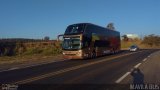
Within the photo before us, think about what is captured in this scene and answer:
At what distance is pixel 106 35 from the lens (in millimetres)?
42906

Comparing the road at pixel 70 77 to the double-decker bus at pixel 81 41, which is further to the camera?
the double-decker bus at pixel 81 41

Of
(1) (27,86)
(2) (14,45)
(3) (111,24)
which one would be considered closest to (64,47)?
(1) (27,86)

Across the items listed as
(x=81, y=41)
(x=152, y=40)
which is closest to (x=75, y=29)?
(x=81, y=41)

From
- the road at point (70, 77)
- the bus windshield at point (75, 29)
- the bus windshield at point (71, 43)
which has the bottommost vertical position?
the road at point (70, 77)

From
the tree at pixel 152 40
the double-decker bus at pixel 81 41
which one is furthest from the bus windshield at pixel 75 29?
the tree at pixel 152 40

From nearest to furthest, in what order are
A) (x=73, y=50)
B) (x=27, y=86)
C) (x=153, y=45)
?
(x=27, y=86)
(x=73, y=50)
(x=153, y=45)

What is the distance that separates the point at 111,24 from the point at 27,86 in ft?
454

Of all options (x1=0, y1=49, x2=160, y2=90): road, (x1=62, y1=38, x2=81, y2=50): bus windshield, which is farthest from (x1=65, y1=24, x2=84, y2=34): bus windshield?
(x1=0, y1=49, x2=160, y2=90): road

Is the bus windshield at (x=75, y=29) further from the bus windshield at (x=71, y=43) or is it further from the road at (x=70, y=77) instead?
the road at (x=70, y=77)

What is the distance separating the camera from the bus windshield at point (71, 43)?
107 ft

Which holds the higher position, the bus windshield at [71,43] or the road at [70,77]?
the bus windshield at [71,43]

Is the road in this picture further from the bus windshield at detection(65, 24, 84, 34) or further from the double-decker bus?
the bus windshield at detection(65, 24, 84, 34)

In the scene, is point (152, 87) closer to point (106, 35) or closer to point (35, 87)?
point (35, 87)

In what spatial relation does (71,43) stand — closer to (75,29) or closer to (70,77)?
(75,29)
